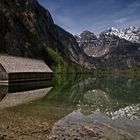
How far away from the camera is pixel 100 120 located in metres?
28.6

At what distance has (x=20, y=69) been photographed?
85562mm

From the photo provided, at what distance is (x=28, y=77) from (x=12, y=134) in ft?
232

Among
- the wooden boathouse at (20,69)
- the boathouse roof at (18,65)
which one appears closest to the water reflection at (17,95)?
the wooden boathouse at (20,69)

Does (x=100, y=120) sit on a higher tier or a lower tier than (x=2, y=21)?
lower

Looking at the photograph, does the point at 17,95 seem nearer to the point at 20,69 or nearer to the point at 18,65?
the point at 20,69

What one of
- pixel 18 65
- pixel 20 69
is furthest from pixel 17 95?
pixel 18 65

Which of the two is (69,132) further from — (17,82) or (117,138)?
(17,82)

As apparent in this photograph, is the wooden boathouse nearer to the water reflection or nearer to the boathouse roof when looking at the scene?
the boathouse roof

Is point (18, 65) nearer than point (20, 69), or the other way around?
point (20, 69)

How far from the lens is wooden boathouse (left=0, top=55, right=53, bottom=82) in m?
77.4

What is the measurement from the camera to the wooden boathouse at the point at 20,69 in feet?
254

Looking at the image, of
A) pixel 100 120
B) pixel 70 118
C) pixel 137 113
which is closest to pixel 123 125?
pixel 100 120

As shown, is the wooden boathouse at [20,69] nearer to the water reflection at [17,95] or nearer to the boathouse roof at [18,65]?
the boathouse roof at [18,65]

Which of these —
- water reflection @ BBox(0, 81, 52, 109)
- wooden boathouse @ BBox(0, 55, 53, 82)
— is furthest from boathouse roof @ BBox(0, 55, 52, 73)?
water reflection @ BBox(0, 81, 52, 109)
